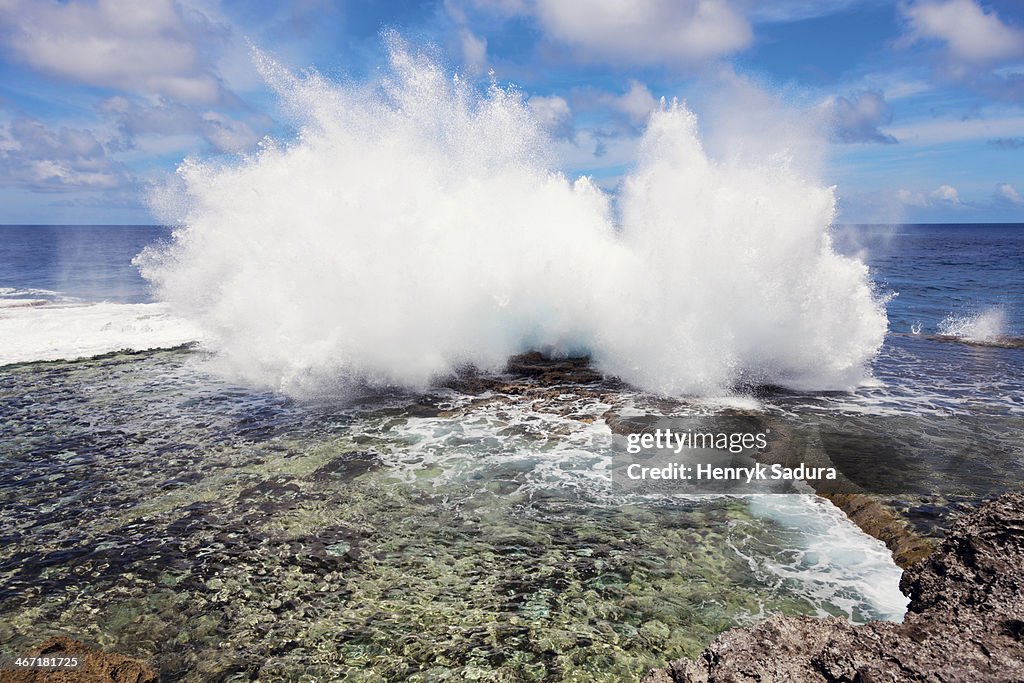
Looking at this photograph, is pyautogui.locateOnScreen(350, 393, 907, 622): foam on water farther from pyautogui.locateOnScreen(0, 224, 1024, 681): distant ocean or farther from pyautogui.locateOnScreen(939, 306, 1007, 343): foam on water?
pyautogui.locateOnScreen(939, 306, 1007, 343): foam on water

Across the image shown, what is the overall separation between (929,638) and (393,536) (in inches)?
202

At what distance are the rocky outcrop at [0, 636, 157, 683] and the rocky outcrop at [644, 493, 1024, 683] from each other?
3978mm

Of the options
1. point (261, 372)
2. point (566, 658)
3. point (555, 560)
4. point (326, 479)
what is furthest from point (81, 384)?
point (566, 658)

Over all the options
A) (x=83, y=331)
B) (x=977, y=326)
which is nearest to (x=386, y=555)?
(x=83, y=331)

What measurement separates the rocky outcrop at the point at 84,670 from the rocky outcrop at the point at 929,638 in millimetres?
3978

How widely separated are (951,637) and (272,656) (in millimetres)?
5025

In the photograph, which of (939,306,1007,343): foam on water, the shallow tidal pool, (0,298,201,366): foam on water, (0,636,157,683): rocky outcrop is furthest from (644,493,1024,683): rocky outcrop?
(939,306,1007,343): foam on water

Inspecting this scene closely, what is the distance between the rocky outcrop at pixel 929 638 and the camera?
3.42 meters

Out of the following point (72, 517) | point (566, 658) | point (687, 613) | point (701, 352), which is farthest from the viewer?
point (701, 352)

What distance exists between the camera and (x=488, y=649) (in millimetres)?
4855

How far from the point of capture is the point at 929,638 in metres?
3.71

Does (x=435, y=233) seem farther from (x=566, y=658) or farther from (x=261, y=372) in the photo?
(x=566, y=658)

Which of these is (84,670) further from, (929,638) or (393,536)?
A: (929,638)

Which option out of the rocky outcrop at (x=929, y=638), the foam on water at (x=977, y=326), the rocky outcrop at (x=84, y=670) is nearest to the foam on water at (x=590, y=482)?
the rocky outcrop at (x=929, y=638)
